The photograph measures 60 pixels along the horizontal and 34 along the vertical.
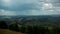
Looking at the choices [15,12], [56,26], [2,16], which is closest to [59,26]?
[56,26]

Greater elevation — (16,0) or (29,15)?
(16,0)

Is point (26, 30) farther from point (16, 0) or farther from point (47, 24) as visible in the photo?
point (16, 0)

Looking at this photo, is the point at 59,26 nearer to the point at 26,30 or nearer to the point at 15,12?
the point at 26,30

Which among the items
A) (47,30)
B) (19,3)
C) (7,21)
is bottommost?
(47,30)

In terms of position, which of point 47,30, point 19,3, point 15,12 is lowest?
point 47,30

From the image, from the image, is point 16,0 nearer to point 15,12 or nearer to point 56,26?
point 15,12

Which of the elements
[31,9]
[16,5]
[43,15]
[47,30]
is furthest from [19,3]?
[47,30]

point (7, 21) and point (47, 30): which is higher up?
point (7, 21)
